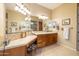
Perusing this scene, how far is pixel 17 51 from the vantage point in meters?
1.69

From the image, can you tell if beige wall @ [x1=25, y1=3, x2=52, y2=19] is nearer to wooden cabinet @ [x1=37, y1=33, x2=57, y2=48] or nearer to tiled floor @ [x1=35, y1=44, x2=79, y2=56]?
wooden cabinet @ [x1=37, y1=33, x2=57, y2=48]

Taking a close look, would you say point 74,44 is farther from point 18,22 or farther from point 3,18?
point 3,18

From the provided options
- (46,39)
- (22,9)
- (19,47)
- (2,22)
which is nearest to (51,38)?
(46,39)

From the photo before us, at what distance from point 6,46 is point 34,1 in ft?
2.92

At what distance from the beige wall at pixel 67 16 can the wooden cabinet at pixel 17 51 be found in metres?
0.66

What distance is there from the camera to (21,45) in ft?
5.57

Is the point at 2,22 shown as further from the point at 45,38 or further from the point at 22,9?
the point at 45,38

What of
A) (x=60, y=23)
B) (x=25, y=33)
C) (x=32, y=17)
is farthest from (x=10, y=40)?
(x=60, y=23)

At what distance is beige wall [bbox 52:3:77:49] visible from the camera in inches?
67.7

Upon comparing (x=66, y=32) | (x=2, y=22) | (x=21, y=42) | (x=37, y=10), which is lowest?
(x=21, y=42)

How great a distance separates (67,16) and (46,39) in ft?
1.79

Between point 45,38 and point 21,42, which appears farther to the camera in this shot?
point 45,38

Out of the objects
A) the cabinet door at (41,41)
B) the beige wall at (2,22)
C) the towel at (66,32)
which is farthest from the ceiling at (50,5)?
the beige wall at (2,22)

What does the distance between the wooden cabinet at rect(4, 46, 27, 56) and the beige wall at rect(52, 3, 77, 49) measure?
0.66 metres
